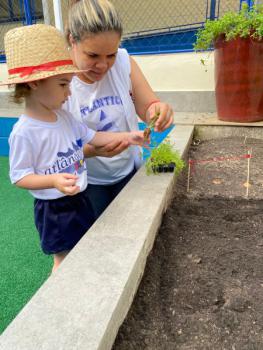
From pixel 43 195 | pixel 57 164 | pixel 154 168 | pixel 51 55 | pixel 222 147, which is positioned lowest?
pixel 222 147

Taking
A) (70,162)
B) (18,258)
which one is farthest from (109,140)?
(18,258)

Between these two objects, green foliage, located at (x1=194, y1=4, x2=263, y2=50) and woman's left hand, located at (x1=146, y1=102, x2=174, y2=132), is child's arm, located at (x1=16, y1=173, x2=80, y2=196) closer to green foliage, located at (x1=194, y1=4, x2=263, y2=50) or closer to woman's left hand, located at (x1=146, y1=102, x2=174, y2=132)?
woman's left hand, located at (x1=146, y1=102, x2=174, y2=132)

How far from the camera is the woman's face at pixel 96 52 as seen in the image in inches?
63.7

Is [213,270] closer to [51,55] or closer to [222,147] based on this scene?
[51,55]

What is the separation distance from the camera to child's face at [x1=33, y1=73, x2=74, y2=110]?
1492 mm

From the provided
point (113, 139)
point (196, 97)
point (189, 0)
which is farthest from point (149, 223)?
point (189, 0)

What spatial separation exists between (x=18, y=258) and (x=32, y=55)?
1629 millimetres

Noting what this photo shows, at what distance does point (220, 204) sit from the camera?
2322mm

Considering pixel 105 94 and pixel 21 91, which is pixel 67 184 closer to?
pixel 21 91

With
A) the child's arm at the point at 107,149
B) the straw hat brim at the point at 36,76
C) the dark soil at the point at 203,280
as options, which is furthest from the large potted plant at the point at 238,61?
the straw hat brim at the point at 36,76

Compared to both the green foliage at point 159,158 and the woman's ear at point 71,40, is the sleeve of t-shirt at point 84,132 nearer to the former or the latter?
the woman's ear at point 71,40

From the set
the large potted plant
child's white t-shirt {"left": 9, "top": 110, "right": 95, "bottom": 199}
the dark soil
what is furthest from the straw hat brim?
the large potted plant

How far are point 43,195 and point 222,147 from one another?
224cm

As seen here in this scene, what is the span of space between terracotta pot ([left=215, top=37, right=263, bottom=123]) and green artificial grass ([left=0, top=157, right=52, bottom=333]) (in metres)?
2.43
